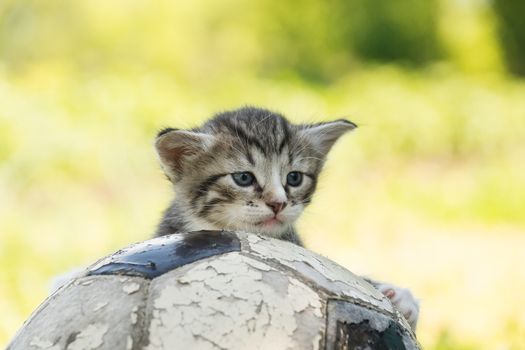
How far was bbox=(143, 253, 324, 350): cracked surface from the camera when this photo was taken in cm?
270

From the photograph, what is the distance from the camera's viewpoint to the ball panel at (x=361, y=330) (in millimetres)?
2857

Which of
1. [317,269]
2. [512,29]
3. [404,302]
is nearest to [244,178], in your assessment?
[404,302]

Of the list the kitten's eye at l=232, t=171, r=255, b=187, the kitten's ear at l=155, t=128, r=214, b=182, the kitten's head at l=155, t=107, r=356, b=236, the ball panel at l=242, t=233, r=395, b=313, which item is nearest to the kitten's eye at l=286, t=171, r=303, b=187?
the kitten's head at l=155, t=107, r=356, b=236

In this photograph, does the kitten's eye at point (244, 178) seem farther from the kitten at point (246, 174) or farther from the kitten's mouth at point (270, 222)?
the kitten's mouth at point (270, 222)

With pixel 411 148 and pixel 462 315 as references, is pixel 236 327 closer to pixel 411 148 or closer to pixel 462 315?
pixel 462 315

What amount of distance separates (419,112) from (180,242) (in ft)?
31.0

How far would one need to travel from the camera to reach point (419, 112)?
12258mm

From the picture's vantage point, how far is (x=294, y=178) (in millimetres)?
4410

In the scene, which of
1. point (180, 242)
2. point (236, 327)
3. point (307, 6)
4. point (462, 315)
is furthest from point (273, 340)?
point (307, 6)

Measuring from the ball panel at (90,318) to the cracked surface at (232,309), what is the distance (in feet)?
0.22

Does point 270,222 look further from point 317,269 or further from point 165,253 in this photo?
point 165,253

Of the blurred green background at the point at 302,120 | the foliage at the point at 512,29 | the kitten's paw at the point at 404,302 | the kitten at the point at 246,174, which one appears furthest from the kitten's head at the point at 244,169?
the foliage at the point at 512,29

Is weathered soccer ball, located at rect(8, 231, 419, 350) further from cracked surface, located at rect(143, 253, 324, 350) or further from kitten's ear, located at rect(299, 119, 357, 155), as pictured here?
kitten's ear, located at rect(299, 119, 357, 155)

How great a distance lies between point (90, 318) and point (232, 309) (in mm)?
443
